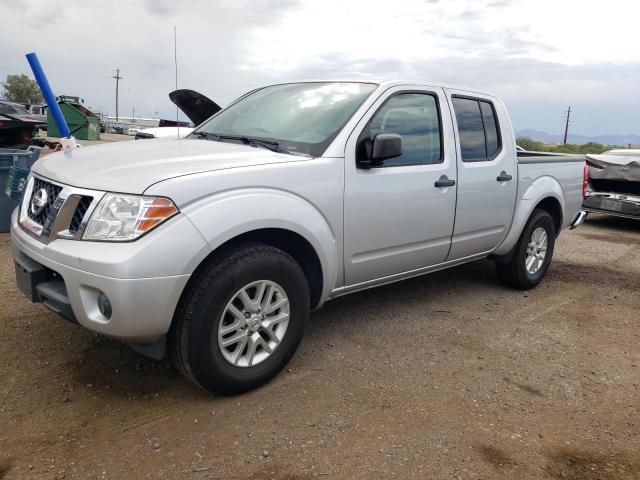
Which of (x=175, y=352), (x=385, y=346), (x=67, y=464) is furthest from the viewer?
(x=385, y=346)

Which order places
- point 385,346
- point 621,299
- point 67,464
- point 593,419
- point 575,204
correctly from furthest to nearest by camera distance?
point 575,204
point 621,299
point 385,346
point 593,419
point 67,464

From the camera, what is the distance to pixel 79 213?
2643 millimetres

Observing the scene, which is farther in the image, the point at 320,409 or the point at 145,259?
the point at 320,409

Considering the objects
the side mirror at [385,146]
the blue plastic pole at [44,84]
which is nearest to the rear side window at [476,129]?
the side mirror at [385,146]

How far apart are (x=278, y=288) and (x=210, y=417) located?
75 centimetres

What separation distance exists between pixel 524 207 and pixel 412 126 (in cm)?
A: 160

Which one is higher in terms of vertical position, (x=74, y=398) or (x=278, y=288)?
(x=278, y=288)

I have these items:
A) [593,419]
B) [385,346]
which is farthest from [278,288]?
[593,419]

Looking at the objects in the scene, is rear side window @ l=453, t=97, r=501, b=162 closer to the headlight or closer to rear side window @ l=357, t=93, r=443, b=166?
rear side window @ l=357, t=93, r=443, b=166

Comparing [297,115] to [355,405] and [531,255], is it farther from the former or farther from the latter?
[531,255]

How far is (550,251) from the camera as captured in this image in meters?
5.42

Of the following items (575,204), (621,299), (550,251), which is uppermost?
(575,204)

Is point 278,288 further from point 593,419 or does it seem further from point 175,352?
point 593,419

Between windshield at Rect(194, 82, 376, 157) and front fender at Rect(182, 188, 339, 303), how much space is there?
43cm
